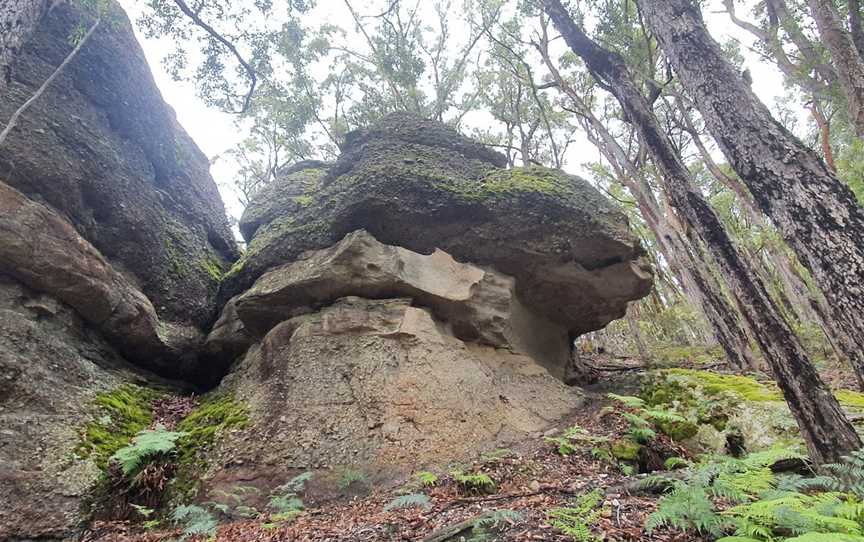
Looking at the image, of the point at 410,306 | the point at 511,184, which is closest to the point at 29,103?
the point at 410,306

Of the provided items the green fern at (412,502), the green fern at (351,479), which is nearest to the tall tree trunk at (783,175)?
the green fern at (412,502)

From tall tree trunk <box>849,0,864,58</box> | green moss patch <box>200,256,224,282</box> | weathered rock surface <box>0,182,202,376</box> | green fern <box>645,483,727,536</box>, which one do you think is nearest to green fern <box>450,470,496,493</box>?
green fern <box>645,483,727,536</box>

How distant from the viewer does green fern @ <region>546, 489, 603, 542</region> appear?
130 inches

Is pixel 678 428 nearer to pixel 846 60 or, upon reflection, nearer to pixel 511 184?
pixel 511 184

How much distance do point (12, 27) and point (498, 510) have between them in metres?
9.65

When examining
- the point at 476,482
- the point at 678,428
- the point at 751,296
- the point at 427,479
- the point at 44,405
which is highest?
the point at 44,405

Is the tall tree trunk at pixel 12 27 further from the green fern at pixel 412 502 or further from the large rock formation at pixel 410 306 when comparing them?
the green fern at pixel 412 502

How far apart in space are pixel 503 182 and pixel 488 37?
11974 millimetres

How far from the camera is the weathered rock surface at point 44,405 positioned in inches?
211

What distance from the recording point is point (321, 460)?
6547mm

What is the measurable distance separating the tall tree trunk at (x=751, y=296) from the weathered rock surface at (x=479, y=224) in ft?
7.66

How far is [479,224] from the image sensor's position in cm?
952

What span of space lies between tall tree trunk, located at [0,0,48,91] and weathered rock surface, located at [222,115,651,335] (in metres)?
4.92

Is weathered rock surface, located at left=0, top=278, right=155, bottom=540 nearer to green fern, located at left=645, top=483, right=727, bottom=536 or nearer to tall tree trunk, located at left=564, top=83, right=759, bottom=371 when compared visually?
green fern, located at left=645, top=483, right=727, bottom=536
